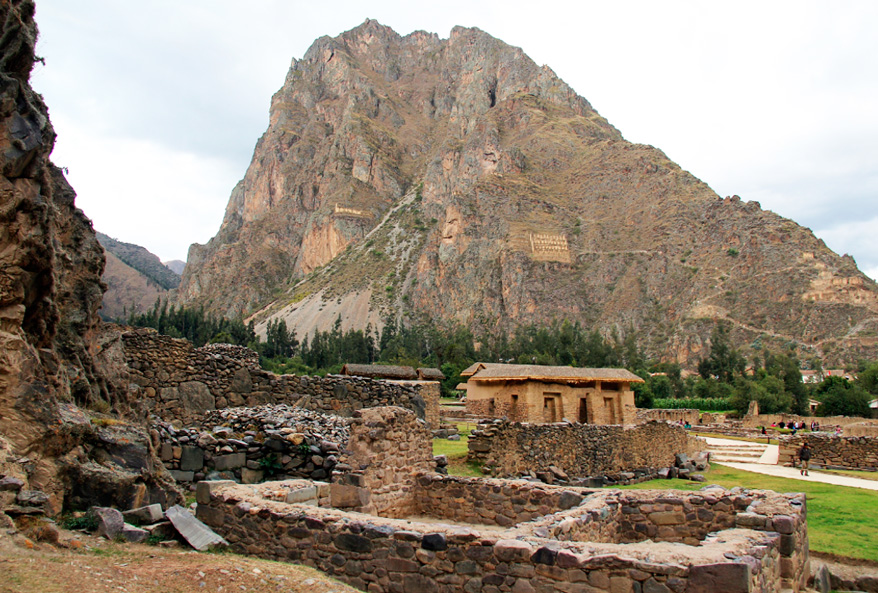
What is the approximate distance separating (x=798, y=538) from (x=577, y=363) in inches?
2833

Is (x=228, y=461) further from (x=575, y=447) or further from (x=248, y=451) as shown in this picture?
(x=575, y=447)

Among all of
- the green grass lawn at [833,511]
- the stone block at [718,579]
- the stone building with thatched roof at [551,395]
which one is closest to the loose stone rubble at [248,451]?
the stone block at [718,579]

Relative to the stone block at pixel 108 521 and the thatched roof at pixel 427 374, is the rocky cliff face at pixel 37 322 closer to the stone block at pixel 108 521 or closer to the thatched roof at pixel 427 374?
the stone block at pixel 108 521

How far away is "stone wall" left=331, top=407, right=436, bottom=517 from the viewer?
751 cm

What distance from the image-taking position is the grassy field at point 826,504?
973 centimetres

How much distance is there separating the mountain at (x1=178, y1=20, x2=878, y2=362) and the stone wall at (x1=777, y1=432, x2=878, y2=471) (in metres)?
78.8

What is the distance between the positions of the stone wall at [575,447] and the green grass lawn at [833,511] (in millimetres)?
1703

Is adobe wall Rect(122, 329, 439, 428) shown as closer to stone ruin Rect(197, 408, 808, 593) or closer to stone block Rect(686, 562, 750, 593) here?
stone ruin Rect(197, 408, 808, 593)

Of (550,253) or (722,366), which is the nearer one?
(722,366)

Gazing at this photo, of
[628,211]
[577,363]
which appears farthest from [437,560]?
[628,211]

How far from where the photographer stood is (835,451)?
2289 centimetres

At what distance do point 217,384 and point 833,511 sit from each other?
14.7 metres

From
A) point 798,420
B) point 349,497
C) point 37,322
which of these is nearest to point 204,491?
point 349,497

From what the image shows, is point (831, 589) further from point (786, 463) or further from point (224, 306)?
point (224, 306)
